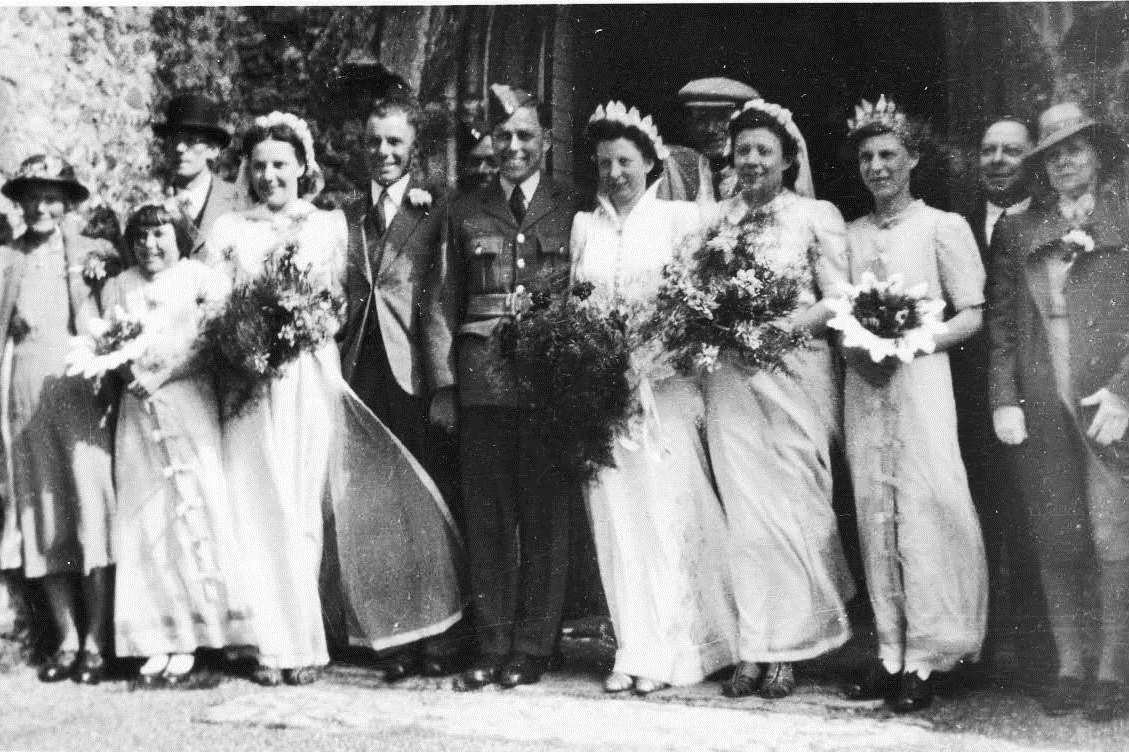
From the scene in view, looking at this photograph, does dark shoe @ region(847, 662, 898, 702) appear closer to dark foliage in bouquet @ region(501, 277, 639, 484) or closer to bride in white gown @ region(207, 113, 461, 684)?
dark foliage in bouquet @ region(501, 277, 639, 484)

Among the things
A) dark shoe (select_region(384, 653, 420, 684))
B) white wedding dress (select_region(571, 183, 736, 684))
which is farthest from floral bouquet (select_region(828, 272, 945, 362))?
dark shoe (select_region(384, 653, 420, 684))

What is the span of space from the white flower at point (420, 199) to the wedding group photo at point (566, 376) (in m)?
0.01

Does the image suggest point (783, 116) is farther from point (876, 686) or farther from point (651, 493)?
point (876, 686)

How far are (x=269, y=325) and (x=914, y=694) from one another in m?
3.44

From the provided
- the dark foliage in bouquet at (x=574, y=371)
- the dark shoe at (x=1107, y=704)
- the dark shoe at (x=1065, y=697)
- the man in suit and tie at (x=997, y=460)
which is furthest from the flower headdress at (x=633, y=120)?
the dark shoe at (x=1107, y=704)

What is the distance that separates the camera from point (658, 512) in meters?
6.00

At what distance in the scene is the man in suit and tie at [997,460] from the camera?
571 centimetres

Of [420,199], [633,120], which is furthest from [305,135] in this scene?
[633,120]

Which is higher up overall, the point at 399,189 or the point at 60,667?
the point at 399,189

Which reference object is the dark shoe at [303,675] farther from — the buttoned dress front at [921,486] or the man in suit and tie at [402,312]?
the buttoned dress front at [921,486]

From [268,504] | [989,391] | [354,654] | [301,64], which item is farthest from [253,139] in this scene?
[989,391]

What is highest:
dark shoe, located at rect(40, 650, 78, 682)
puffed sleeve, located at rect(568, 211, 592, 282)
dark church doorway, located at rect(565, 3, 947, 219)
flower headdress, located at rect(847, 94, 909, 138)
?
dark church doorway, located at rect(565, 3, 947, 219)

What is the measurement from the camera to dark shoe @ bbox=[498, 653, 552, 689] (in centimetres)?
614

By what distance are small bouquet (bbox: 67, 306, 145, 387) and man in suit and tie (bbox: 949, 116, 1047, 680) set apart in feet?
12.8
